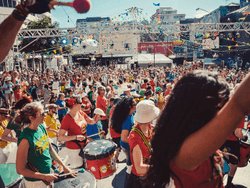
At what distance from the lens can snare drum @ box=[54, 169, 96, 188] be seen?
2.04m

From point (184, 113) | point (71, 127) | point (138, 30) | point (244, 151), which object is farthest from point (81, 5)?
point (138, 30)

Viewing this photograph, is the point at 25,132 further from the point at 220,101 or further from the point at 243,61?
the point at 243,61

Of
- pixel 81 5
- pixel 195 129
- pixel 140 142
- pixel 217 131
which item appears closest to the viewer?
pixel 217 131

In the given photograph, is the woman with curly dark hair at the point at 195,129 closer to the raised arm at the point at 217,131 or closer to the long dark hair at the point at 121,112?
the raised arm at the point at 217,131

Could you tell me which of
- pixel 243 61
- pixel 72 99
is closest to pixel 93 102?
pixel 72 99

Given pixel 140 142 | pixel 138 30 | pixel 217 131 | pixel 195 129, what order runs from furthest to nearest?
pixel 138 30, pixel 140 142, pixel 195 129, pixel 217 131

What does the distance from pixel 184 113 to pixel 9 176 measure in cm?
210

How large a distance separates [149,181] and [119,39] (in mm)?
39772

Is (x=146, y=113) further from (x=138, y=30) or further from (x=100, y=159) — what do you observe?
(x=138, y=30)

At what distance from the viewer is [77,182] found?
6.87 ft

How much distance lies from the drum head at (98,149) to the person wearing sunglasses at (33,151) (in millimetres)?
576

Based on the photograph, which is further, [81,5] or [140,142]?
[140,142]

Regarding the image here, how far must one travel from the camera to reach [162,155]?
3.52ft

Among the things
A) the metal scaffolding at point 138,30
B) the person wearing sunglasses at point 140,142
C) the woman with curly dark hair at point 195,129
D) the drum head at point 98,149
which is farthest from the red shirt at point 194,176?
the metal scaffolding at point 138,30
